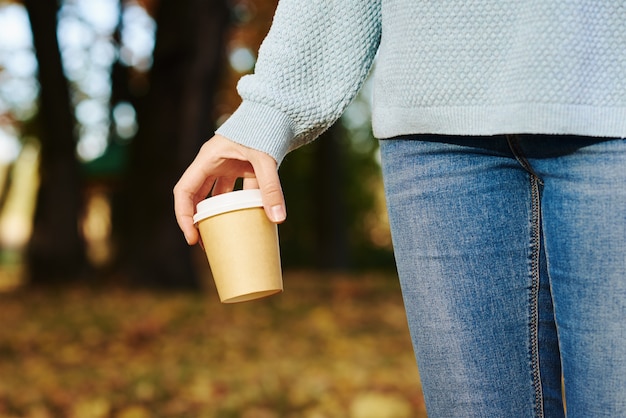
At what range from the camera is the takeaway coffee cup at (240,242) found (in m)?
1.62

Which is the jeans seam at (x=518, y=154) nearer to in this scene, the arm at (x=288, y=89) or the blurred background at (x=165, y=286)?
the arm at (x=288, y=89)

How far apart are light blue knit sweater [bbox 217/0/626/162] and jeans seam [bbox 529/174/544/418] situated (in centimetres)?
14

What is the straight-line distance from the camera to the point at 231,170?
5.40ft

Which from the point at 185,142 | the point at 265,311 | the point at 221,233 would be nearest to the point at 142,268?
the point at 185,142

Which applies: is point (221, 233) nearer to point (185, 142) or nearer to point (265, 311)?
point (265, 311)

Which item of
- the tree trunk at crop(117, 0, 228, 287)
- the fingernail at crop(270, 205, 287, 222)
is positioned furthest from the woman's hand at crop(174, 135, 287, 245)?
the tree trunk at crop(117, 0, 228, 287)

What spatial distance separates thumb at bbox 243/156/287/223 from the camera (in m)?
1.55

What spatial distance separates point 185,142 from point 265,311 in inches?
90.5

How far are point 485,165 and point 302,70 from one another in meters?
0.41

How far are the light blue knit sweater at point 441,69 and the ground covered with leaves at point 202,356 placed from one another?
8.60 feet

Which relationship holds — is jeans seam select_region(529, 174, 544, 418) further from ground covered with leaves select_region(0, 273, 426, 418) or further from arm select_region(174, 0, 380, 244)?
ground covered with leaves select_region(0, 273, 426, 418)

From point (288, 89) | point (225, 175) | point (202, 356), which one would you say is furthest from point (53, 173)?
point (288, 89)

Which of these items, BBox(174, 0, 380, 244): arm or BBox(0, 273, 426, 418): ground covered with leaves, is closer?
BBox(174, 0, 380, 244): arm

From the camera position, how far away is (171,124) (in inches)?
353
